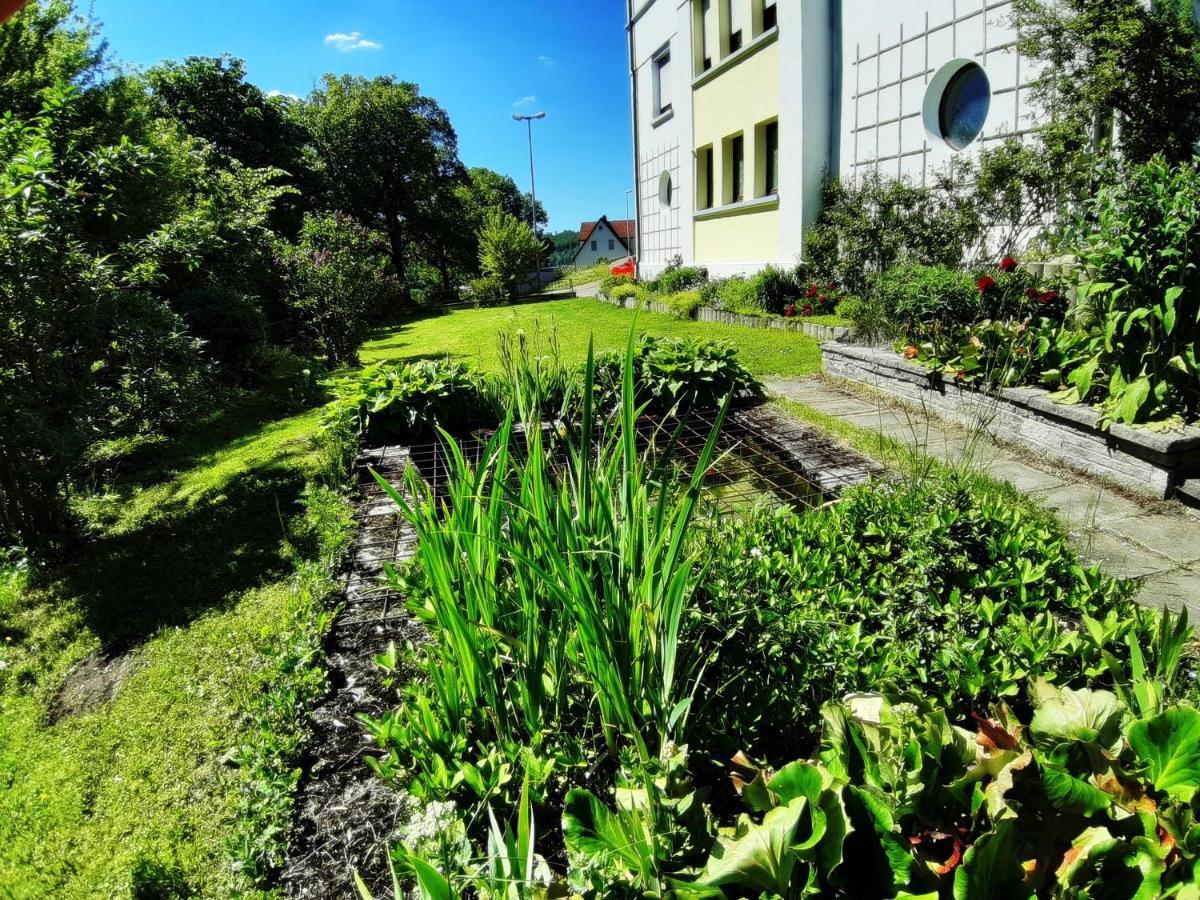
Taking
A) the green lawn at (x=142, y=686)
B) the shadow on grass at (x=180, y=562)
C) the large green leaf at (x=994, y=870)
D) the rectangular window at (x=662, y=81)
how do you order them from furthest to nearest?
the rectangular window at (x=662, y=81) → the shadow on grass at (x=180, y=562) → the green lawn at (x=142, y=686) → the large green leaf at (x=994, y=870)

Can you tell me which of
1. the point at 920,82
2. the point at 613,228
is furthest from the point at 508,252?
the point at 613,228

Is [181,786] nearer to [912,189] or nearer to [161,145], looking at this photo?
[161,145]

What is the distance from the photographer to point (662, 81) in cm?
1803

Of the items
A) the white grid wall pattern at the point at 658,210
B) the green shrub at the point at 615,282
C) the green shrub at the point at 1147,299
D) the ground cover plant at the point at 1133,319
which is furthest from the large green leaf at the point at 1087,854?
the green shrub at the point at 615,282

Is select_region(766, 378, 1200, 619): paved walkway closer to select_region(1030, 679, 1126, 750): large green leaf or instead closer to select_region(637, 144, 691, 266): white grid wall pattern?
select_region(1030, 679, 1126, 750): large green leaf

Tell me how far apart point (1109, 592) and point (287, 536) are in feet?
13.4

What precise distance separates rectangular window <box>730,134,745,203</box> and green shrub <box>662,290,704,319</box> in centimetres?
274

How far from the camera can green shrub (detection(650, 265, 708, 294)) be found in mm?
15008

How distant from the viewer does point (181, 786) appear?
87.6 inches

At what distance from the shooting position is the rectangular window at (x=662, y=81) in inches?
684

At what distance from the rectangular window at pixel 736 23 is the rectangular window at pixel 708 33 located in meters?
0.29

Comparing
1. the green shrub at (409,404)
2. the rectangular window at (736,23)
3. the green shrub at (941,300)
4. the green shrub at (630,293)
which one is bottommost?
the green shrub at (409,404)

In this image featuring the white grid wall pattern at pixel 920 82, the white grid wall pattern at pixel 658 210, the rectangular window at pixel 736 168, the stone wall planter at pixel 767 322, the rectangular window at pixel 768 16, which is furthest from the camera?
the white grid wall pattern at pixel 658 210

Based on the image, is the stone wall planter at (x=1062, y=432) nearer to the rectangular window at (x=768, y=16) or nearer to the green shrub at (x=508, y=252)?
the rectangular window at (x=768, y=16)
